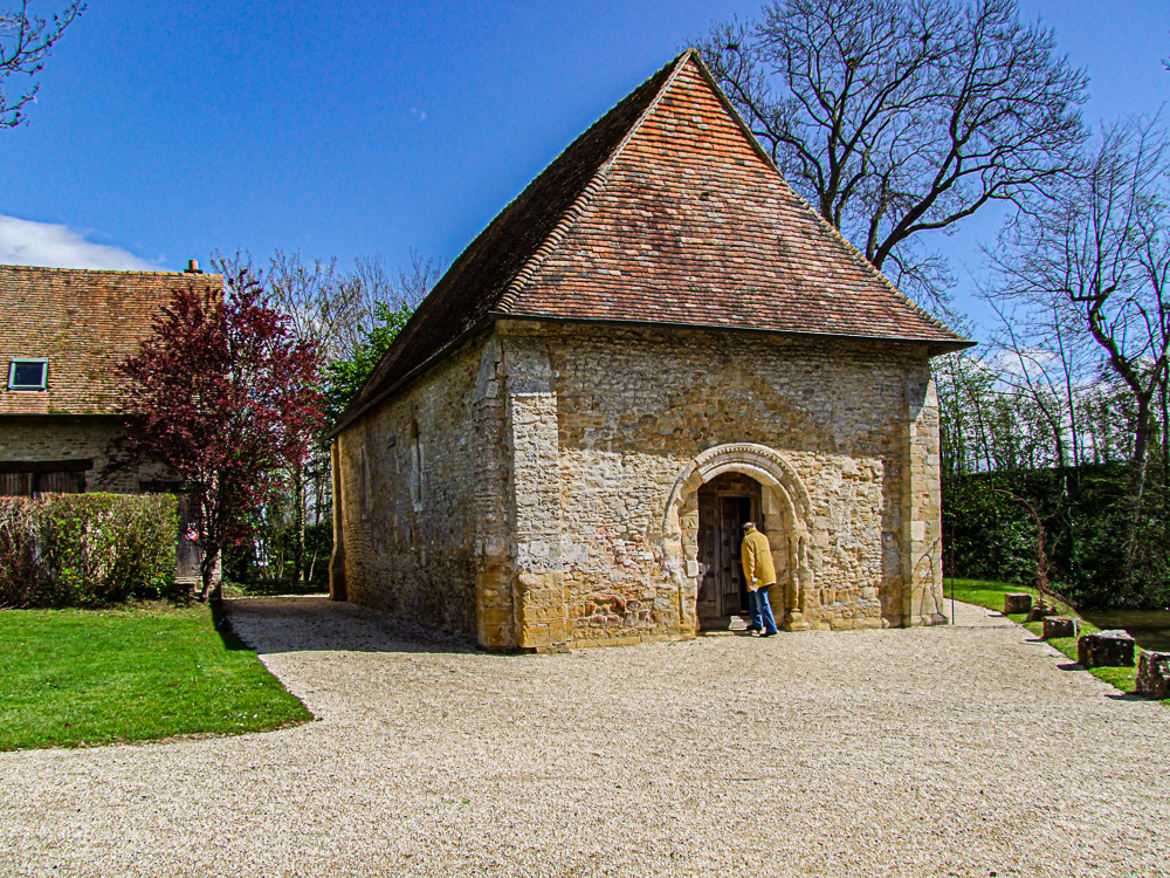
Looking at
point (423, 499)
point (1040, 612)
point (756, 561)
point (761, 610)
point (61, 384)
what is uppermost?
point (61, 384)

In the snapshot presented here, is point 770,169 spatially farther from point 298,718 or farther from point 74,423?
point 74,423

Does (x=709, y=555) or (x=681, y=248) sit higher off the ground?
(x=681, y=248)

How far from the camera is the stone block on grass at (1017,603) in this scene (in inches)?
548

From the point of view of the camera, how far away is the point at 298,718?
23.6 ft

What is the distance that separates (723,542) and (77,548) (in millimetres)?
9737

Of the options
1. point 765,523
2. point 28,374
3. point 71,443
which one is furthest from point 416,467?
point 28,374

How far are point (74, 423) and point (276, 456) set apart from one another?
444cm

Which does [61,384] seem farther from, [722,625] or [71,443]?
[722,625]

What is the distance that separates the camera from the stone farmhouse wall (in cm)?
1062

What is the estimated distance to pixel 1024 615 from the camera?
13859 mm

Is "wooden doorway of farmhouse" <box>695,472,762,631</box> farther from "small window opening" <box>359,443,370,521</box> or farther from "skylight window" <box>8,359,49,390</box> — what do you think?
"skylight window" <box>8,359,49,390</box>

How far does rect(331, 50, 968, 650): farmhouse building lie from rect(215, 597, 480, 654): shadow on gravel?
50cm

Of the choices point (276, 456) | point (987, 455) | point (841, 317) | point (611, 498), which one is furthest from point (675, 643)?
point (987, 455)

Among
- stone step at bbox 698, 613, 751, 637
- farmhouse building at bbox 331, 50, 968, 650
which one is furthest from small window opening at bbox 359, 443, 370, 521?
stone step at bbox 698, 613, 751, 637
